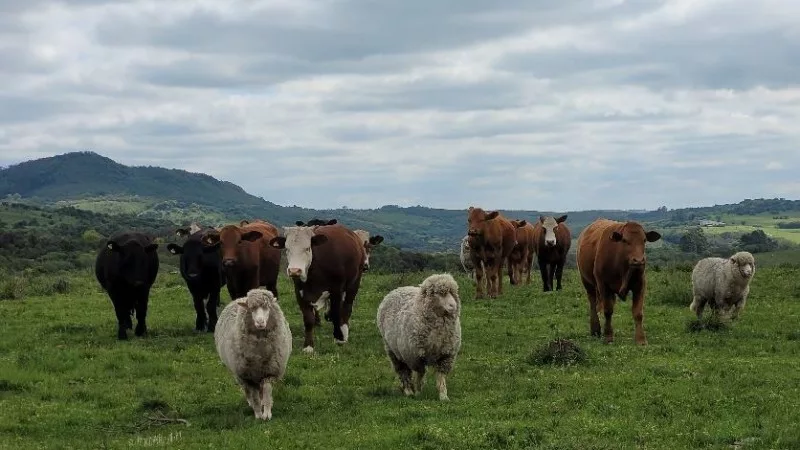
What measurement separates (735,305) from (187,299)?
59.3ft

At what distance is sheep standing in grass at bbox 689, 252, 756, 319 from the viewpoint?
71.2ft

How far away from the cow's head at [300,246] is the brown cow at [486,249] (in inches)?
439

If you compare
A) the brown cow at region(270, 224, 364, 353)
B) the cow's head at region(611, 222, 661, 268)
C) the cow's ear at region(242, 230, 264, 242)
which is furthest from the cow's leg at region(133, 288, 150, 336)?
the cow's head at region(611, 222, 661, 268)

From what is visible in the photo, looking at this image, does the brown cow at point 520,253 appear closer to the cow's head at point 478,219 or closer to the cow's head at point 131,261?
the cow's head at point 478,219

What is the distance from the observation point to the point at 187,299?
31438mm

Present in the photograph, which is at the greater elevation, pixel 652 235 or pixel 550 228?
pixel 652 235

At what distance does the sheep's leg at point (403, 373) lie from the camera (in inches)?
580

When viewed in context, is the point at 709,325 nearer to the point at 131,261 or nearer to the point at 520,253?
the point at 131,261

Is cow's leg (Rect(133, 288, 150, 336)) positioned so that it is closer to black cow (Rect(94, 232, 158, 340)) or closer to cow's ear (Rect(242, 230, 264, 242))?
black cow (Rect(94, 232, 158, 340))

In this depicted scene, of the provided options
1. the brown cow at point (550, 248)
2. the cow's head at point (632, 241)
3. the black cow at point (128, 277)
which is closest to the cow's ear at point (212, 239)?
the black cow at point (128, 277)

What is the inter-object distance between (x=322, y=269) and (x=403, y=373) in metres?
5.50

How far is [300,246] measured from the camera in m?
19.4

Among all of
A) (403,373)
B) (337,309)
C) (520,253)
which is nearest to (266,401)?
(403,373)

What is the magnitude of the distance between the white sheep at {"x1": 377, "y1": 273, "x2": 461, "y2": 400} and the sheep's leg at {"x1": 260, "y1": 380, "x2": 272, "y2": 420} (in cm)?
228
